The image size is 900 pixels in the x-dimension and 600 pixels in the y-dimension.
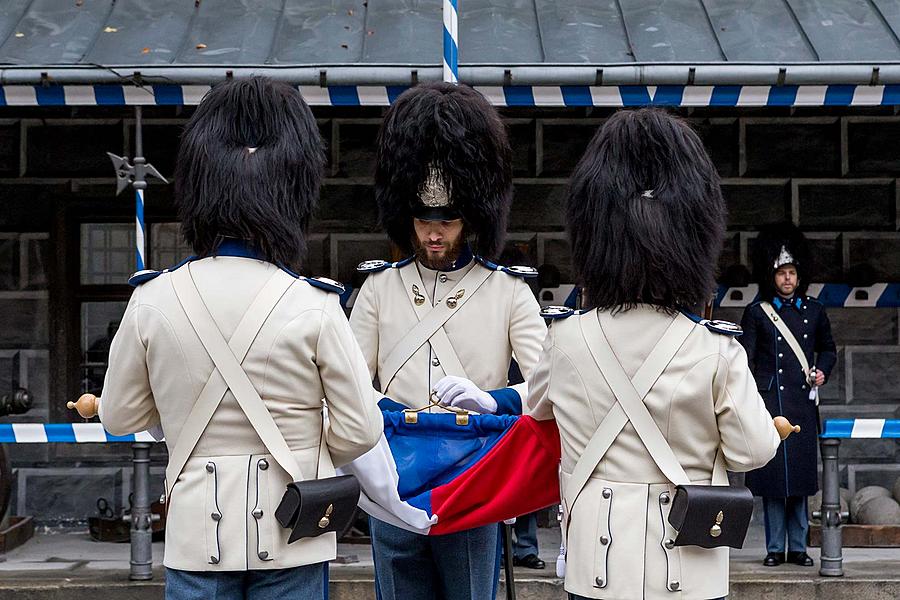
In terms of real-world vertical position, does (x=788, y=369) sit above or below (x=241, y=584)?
above

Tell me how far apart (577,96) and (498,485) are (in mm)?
2966

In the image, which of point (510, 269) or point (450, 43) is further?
point (450, 43)

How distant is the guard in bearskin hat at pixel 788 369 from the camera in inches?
257

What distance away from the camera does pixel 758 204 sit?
778 cm

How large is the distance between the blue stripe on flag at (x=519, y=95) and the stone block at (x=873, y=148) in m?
2.45

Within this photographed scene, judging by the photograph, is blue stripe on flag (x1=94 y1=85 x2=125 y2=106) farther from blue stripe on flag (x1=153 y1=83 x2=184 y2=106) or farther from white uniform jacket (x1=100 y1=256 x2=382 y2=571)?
white uniform jacket (x1=100 y1=256 x2=382 y2=571)

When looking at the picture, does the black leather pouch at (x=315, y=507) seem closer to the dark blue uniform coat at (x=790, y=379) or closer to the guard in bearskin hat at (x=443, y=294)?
the guard in bearskin hat at (x=443, y=294)

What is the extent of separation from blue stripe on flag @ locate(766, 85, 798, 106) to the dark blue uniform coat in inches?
41.6

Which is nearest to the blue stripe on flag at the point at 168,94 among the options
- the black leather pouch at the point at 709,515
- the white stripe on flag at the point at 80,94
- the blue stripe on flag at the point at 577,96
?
the white stripe on flag at the point at 80,94

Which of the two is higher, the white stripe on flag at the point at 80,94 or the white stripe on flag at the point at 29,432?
the white stripe on flag at the point at 80,94

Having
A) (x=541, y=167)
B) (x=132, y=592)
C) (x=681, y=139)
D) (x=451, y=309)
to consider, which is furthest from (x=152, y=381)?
(x=541, y=167)

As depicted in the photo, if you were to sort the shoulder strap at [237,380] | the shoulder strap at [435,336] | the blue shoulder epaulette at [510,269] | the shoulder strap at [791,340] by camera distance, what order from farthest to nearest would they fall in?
the shoulder strap at [791,340] < the blue shoulder epaulette at [510,269] < the shoulder strap at [435,336] < the shoulder strap at [237,380]

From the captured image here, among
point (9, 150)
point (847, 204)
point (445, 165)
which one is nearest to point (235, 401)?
point (445, 165)

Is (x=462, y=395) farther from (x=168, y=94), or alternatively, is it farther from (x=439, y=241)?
(x=168, y=94)
